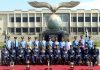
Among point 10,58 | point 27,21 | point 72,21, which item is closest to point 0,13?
point 27,21

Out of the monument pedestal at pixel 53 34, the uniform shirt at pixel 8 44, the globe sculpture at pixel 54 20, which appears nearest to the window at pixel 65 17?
the globe sculpture at pixel 54 20

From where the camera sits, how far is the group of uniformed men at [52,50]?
17.4 metres

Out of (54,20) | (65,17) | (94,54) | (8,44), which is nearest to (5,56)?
(8,44)

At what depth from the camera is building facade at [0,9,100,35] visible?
67.3 metres

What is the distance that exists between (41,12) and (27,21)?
3534mm

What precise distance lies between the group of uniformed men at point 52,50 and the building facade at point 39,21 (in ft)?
161

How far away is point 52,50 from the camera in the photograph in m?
17.5

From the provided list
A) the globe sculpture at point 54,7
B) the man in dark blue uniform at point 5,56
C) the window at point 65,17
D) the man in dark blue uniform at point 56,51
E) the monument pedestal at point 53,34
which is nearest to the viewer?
the man in dark blue uniform at point 56,51

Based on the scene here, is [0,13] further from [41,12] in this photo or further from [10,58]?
[10,58]

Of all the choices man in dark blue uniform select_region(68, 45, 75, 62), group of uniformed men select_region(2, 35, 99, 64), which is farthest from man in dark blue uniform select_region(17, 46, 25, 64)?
man in dark blue uniform select_region(68, 45, 75, 62)

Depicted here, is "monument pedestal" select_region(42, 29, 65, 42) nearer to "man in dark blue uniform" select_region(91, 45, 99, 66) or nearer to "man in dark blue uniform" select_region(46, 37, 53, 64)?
"man in dark blue uniform" select_region(46, 37, 53, 64)

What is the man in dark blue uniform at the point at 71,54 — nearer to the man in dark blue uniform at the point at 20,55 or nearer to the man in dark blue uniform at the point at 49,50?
the man in dark blue uniform at the point at 49,50

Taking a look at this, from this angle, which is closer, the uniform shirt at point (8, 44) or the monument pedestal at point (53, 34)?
the uniform shirt at point (8, 44)

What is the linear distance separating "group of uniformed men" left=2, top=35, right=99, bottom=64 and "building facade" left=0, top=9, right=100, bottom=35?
49218 mm
